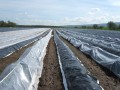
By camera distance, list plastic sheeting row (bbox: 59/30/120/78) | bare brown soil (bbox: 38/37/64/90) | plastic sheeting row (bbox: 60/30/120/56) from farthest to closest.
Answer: plastic sheeting row (bbox: 60/30/120/56), plastic sheeting row (bbox: 59/30/120/78), bare brown soil (bbox: 38/37/64/90)

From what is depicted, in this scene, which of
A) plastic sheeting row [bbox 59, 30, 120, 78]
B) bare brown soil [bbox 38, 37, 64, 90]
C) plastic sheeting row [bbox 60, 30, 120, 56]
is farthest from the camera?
plastic sheeting row [bbox 60, 30, 120, 56]

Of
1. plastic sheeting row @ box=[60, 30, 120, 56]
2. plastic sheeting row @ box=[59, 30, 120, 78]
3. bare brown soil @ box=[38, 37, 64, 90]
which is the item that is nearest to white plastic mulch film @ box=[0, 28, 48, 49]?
bare brown soil @ box=[38, 37, 64, 90]

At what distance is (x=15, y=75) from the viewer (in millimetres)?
5703

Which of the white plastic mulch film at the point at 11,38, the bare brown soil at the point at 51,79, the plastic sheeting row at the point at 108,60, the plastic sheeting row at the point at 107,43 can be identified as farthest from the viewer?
the white plastic mulch film at the point at 11,38

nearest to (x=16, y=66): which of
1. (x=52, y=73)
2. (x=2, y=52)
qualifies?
(x=52, y=73)

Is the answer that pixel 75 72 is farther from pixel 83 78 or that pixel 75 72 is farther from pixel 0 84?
pixel 0 84

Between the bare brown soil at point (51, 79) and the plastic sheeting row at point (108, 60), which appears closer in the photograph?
the bare brown soil at point (51, 79)

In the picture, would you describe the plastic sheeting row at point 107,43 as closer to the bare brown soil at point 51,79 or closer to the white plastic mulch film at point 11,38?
the bare brown soil at point 51,79

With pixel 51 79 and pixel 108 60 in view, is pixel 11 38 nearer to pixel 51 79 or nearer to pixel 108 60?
pixel 108 60

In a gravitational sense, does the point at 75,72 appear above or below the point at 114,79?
above

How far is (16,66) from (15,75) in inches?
22.0

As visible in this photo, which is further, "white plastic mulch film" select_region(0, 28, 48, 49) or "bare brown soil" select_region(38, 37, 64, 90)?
"white plastic mulch film" select_region(0, 28, 48, 49)

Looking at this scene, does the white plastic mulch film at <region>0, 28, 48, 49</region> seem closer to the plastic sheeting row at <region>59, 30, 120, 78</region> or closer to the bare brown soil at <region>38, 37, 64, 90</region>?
the bare brown soil at <region>38, 37, 64, 90</region>

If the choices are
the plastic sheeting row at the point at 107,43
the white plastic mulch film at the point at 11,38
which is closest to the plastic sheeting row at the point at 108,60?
the plastic sheeting row at the point at 107,43
